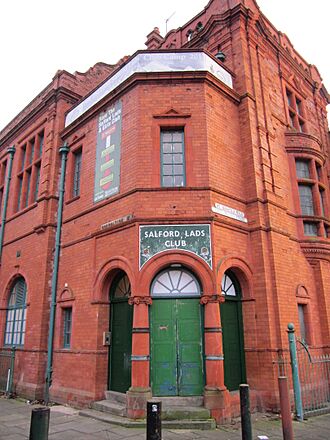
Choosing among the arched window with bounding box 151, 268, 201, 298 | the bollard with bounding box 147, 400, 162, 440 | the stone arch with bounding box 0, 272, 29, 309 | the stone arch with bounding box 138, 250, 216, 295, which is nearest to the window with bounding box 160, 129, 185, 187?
the stone arch with bounding box 138, 250, 216, 295

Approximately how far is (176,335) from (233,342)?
170 cm

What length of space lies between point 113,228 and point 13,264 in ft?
21.3

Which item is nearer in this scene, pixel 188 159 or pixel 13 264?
pixel 188 159

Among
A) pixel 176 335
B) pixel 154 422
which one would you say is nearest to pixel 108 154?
pixel 176 335

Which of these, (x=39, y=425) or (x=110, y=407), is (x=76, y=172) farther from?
(x=39, y=425)

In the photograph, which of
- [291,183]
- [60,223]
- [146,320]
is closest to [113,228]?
[146,320]

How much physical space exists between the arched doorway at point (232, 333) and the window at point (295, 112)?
7.37 m

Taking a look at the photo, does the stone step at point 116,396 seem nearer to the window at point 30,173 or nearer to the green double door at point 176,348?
the green double door at point 176,348

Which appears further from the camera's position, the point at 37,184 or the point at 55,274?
the point at 37,184

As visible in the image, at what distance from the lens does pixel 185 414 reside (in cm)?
757

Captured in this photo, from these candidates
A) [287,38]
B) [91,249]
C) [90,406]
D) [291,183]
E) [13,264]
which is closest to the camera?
[90,406]

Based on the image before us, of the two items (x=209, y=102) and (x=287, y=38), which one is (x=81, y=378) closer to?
(x=209, y=102)

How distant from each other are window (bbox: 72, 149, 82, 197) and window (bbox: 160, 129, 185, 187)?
374 cm

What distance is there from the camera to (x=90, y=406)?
9.02 metres
